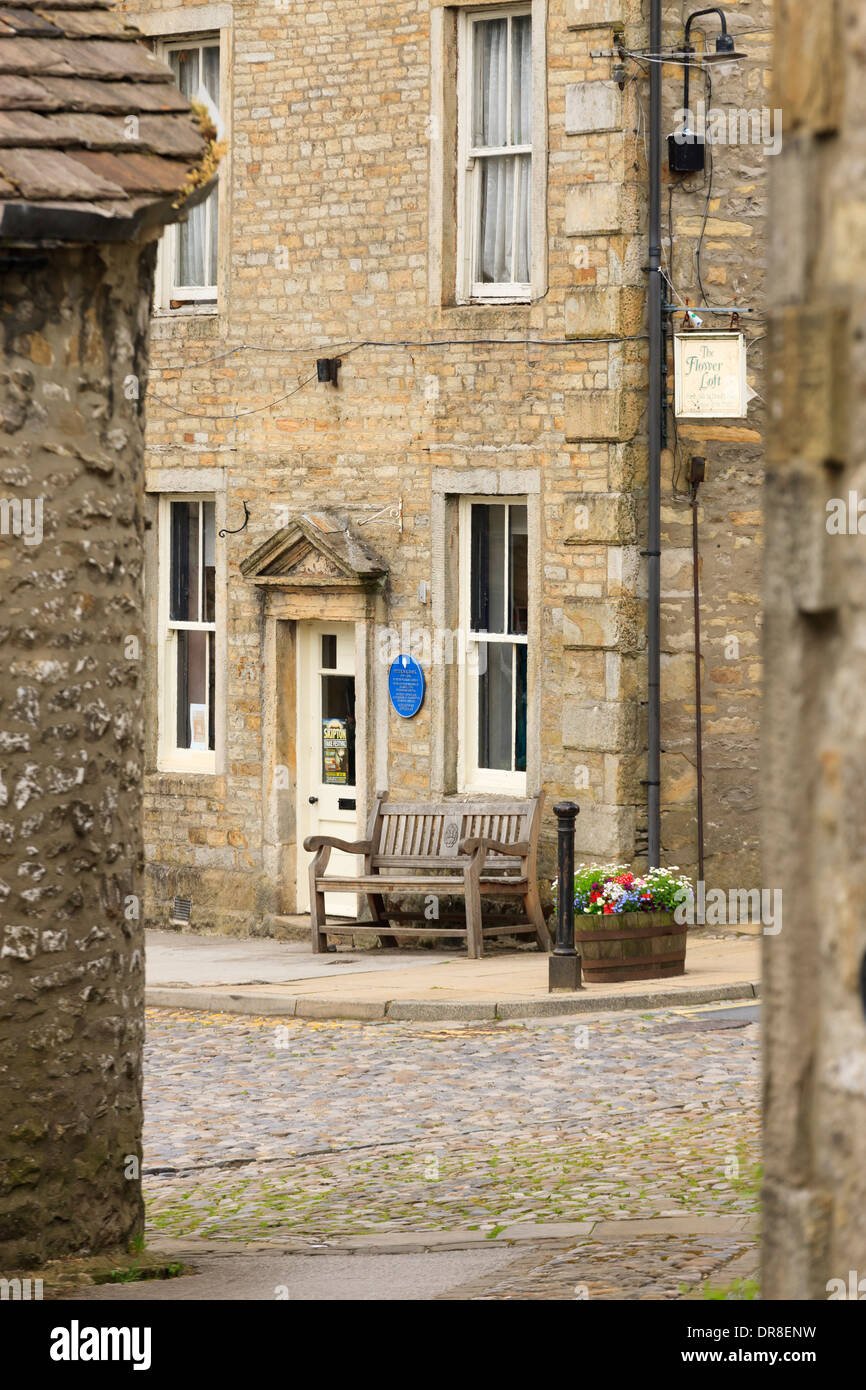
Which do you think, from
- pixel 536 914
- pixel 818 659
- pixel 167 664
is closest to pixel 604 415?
pixel 536 914

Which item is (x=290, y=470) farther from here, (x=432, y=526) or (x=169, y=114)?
(x=169, y=114)

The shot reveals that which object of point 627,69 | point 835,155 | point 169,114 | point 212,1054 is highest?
point 627,69

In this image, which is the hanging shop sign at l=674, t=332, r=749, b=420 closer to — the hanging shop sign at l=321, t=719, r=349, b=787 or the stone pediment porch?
the stone pediment porch

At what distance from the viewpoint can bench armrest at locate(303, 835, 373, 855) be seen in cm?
1616

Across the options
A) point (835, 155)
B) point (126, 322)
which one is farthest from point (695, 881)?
point (835, 155)

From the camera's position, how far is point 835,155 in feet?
11.0

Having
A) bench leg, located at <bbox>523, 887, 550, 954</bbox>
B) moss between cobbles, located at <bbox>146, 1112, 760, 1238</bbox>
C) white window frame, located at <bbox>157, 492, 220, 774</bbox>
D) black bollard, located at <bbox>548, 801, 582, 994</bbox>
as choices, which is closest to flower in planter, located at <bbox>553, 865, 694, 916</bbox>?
black bollard, located at <bbox>548, 801, 582, 994</bbox>

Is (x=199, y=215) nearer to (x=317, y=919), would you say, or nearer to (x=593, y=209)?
(x=593, y=209)

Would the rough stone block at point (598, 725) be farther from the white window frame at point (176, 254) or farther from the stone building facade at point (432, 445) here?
the white window frame at point (176, 254)

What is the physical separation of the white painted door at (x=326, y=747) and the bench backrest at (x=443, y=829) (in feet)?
2.74

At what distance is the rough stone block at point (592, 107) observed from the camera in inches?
606

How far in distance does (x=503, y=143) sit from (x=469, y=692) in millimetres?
4207

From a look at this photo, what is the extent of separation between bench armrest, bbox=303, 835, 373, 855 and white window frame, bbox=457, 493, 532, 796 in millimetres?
892

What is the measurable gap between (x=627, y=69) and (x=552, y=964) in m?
6.50
